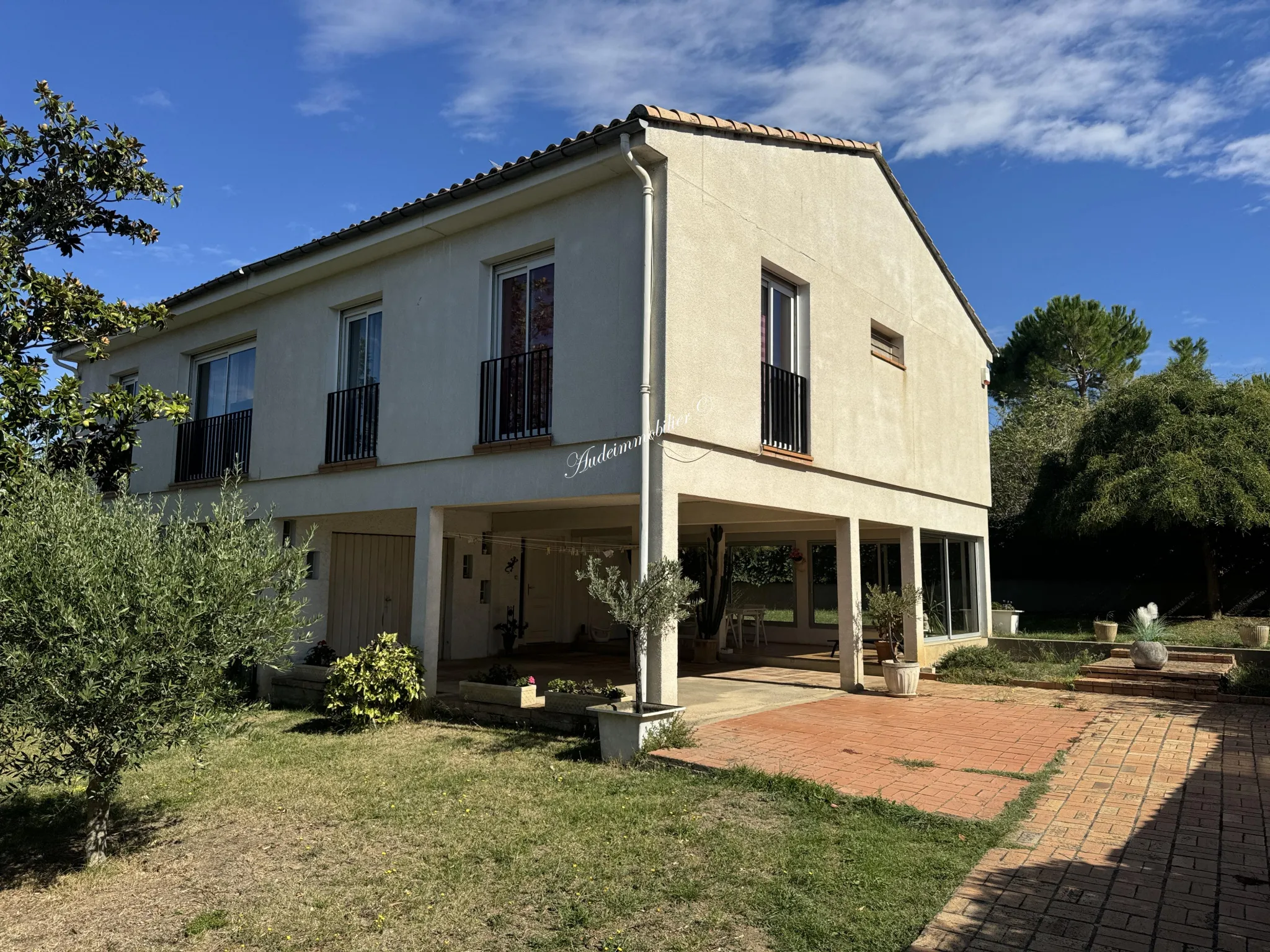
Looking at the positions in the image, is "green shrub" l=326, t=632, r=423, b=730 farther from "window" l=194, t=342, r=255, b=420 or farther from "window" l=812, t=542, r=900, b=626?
"window" l=812, t=542, r=900, b=626

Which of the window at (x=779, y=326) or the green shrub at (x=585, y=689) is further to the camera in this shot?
the window at (x=779, y=326)

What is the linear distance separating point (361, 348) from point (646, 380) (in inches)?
224

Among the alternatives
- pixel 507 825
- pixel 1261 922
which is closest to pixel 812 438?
pixel 507 825

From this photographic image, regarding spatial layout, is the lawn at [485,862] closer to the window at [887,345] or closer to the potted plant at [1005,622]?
the window at [887,345]

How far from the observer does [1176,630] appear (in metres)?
18.1

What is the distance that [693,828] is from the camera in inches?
231

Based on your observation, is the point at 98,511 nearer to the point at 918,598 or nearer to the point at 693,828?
the point at 693,828

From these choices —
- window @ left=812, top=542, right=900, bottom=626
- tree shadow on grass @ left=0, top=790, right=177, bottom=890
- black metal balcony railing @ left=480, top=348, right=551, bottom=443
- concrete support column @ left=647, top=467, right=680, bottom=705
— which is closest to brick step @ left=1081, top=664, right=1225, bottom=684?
window @ left=812, top=542, right=900, bottom=626

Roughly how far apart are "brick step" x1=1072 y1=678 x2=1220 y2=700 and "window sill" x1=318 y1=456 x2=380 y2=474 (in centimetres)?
1078

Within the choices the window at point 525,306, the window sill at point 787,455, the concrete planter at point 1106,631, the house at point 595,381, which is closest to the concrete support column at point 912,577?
the house at point 595,381

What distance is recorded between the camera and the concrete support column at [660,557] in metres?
8.32

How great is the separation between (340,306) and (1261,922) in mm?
12033

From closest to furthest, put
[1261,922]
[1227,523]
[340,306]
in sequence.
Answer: [1261,922], [340,306], [1227,523]

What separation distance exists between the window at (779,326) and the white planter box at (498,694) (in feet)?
16.5
